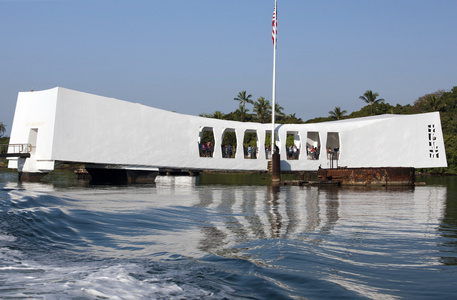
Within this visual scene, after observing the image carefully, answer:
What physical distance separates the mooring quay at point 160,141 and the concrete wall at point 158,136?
0.16 feet

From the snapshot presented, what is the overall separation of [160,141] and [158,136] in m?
0.30

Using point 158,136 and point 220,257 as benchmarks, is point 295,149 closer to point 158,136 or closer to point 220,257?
point 158,136

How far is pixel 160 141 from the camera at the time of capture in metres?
25.3

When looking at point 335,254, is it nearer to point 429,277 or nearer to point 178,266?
point 429,277

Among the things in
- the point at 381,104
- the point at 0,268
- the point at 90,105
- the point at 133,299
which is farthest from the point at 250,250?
the point at 381,104

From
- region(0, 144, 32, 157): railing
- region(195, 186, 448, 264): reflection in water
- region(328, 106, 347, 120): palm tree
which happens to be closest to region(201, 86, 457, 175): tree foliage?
region(328, 106, 347, 120): palm tree

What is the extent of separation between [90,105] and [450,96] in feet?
186

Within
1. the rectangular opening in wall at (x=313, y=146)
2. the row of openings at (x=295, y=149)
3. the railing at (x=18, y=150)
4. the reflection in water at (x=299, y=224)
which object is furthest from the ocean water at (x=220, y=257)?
the rectangular opening in wall at (x=313, y=146)

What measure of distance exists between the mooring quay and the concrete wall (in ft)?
0.16

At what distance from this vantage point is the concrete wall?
2186 cm

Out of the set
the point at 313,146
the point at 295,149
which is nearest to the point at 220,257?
the point at 295,149

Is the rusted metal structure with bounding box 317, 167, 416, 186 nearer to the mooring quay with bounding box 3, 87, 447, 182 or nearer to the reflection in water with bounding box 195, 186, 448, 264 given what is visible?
the mooring quay with bounding box 3, 87, 447, 182

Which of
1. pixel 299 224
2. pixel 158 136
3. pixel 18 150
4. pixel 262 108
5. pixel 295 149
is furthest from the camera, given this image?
pixel 262 108

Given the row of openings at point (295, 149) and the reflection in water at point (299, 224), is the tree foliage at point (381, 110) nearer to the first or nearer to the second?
the row of openings at point (295, 149)
